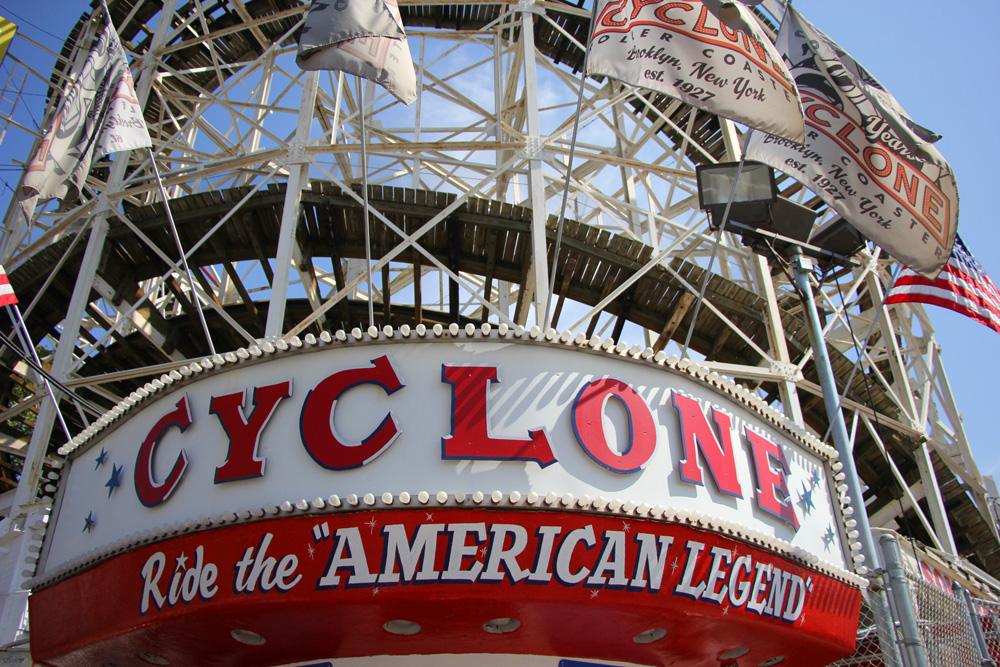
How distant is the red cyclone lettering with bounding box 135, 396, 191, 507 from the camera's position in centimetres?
733

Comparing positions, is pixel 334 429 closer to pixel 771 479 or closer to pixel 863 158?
pixel 771 479

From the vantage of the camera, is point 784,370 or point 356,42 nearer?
point 356,42

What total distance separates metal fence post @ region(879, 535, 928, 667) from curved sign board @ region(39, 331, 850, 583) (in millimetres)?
1056

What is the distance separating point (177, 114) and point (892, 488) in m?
22.2

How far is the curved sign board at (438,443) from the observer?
21.8 feet

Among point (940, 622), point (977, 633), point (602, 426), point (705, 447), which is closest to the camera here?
point (602, 426)

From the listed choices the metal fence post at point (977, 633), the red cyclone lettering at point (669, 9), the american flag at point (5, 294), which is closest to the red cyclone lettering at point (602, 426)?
the metal fence post at point (977, 633)

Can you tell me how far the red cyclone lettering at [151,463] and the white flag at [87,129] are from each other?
4.88 metres

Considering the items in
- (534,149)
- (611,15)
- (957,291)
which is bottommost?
(957,291)

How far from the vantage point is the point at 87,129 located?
37.4 ft

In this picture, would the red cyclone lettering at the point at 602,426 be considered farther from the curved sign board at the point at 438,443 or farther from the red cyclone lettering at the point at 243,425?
the red cyclone lettering at the point at 243,425

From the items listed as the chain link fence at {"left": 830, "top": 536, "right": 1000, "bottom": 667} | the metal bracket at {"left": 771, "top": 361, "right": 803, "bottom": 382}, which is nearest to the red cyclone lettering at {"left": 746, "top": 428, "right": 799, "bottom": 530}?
the chain link fence at {"left": 830, "top": 536, "right": 1000, "bottom": 667}

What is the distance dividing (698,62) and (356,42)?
4.04 metres

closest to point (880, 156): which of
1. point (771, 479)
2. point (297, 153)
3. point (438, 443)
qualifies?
point (771, 479)
